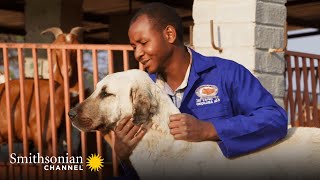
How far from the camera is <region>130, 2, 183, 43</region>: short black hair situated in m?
3.65

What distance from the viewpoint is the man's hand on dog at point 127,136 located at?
11.7ft

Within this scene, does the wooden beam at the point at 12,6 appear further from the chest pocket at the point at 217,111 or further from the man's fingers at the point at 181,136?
the man's fingers at the point at 181,136

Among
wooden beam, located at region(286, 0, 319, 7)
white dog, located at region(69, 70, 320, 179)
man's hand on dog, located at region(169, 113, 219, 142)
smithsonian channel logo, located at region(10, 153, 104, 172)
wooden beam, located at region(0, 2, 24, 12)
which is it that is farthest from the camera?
wooden beam, located at region(0, 2, 24, 12)

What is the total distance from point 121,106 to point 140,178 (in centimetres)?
32

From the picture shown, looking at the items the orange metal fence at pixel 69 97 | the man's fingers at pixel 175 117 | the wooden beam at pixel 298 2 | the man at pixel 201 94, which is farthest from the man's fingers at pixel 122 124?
the wooden beam at pixel 298 2

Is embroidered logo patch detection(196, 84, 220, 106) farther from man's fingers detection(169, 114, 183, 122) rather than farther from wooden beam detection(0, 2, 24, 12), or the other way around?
wooden beam detection(0, 2, 24, 12)

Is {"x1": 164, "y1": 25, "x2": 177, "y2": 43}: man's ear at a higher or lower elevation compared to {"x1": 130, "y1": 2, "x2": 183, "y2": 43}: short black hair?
lower

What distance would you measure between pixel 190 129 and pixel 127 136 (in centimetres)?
31

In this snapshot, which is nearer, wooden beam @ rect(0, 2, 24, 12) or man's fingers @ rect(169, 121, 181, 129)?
man's fingers @ rect(169, 121, 181, 129)

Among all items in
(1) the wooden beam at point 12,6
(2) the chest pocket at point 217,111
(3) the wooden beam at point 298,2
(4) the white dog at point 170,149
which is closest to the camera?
(4) the white dog at point 170,149

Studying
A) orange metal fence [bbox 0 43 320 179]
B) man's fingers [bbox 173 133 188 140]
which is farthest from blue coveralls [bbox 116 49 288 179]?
orange metal fence [bbox 0 43 320 179]

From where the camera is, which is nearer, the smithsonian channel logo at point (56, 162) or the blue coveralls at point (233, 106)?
the blue coveralls at point (233, 106)

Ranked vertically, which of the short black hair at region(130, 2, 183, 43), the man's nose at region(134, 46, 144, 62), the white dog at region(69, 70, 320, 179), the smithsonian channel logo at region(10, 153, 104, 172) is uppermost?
the short black hair at region(130, 2, 183, 43)

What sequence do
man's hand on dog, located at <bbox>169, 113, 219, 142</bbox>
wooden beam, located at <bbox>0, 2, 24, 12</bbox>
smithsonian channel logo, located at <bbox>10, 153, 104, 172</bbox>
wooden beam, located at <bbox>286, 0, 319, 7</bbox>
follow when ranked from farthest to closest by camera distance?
wooden beam, located at <bbox>0, 2, 24, 12</bbox>
wooden beam, located at <bbox>286, 0, 319, 7</bbox>
smithsonian channel logo, located at <bbox>10, 153, 104, 172</bbox>
man's hand on dog, located at <bbox>169, 113, 219, 142</bbox>
